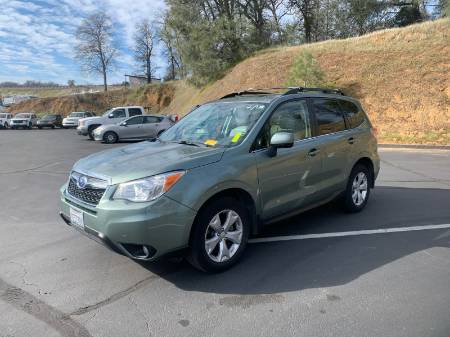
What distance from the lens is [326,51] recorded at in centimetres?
2775

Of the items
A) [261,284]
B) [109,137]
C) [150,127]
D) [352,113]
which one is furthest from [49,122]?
[261,284]

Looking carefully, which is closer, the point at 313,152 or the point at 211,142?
the point at 211,142

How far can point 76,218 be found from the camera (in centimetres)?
387

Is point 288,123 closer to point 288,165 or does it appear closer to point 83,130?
point 288,165

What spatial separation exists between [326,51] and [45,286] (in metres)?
27.1

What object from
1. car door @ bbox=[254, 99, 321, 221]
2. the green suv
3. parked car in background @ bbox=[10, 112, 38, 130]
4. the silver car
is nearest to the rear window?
the silver car

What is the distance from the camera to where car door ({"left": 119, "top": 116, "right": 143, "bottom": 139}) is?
69.3ft

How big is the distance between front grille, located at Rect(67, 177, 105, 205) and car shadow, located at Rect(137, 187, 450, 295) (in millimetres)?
921

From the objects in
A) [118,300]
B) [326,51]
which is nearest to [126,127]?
[326,51]

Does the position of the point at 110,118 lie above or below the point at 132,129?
above

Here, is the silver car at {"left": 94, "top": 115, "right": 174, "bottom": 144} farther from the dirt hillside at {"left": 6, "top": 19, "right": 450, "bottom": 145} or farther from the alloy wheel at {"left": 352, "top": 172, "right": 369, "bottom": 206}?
the alloy wheel at {"left": 352, "top": 172, "right": 369, "bottom": 206}

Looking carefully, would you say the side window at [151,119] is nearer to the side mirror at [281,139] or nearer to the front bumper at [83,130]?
the front bumper at [83,130]

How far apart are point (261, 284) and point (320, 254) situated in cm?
97

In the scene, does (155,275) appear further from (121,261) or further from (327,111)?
(327,111)
